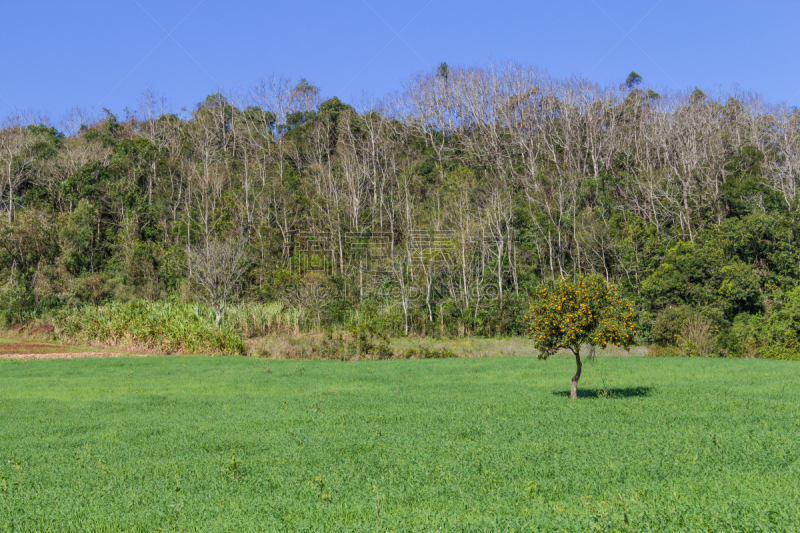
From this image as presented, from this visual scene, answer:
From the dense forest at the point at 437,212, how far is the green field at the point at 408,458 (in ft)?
65.7

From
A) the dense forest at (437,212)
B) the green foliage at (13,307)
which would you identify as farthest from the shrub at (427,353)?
the green foliage at (13,307)

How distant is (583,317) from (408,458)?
6.54m

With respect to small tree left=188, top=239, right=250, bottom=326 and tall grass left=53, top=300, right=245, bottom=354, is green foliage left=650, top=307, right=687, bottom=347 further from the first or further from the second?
small tree left=188, top=239, right=250, bottom=326

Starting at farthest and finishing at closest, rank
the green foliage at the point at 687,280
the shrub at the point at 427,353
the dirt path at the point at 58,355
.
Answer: the green foliage at the point at 687,280 < the shrub at the point at 427,353 < the dirt path at the point at 58,355

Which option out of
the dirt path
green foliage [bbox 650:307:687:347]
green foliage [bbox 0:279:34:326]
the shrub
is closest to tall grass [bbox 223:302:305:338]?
the dirt path

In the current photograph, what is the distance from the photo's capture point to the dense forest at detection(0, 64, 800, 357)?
41000 mm

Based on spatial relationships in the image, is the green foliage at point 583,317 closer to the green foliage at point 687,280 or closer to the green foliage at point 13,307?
the green foliage at point 687,280

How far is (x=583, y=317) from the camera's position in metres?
13.9

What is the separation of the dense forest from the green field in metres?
20.0

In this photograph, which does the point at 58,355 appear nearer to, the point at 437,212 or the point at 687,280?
the point at 437,212

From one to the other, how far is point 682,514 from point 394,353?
2647 centimetres

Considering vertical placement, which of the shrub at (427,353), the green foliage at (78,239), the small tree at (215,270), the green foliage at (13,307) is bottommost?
the shrub at (427,353)

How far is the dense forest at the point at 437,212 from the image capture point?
4100cm

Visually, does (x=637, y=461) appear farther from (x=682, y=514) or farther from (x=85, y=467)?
(x=85, y=467)
